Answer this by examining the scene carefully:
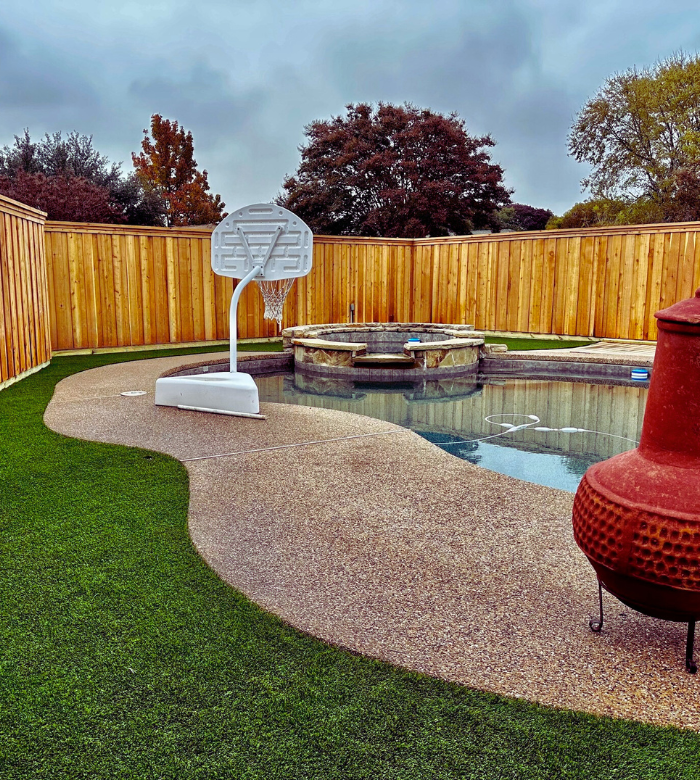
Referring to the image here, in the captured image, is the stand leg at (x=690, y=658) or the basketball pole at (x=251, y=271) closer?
the stand leg at (x=690, y=658)

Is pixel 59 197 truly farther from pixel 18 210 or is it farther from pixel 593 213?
pixel 593 213

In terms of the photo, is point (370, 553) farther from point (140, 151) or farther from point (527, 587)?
point (140, 151)

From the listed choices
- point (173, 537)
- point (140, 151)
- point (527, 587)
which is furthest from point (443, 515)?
point (140, 151)

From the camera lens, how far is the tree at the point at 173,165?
28266 millimetres

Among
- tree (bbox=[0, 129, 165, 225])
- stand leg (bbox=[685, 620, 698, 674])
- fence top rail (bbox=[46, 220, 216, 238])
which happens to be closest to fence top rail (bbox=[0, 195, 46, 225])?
fence top rail (bbox=[46, 220, 216, 238])

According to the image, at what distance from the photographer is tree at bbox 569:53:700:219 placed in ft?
66.4

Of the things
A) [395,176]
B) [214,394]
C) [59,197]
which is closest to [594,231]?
[214,394]

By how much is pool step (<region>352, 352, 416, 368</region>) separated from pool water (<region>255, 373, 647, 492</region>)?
520 mm

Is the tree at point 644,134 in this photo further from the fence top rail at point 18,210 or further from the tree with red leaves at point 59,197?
the fence top rail at point 18,210

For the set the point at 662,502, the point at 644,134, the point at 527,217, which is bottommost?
the point at 662,502

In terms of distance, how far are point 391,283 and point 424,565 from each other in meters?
10.6

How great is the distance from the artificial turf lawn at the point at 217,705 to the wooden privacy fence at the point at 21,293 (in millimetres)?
4591

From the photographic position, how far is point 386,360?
342 inches

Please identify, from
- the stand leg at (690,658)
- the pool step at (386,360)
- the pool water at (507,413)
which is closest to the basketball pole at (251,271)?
the pool water at (507,413)
